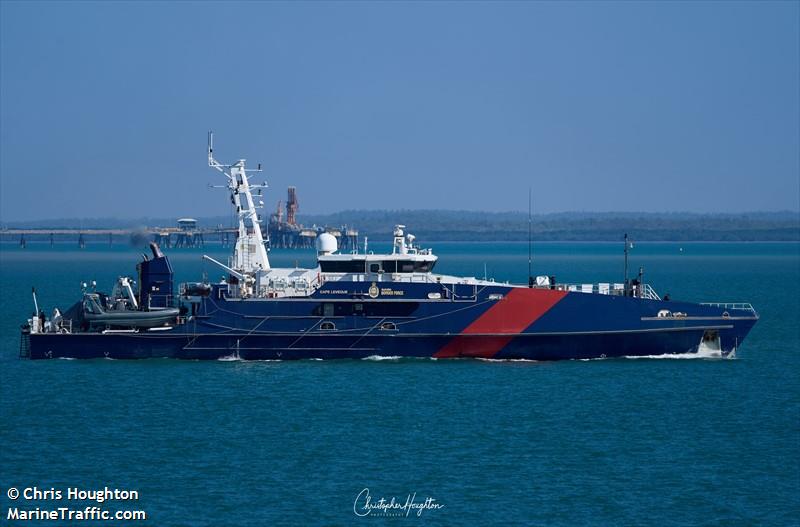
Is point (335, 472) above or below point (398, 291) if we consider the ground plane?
below

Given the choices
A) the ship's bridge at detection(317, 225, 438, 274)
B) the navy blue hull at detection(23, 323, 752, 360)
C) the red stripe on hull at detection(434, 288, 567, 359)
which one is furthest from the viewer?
the ship's bridge at detection(317, 225, 438, 274)

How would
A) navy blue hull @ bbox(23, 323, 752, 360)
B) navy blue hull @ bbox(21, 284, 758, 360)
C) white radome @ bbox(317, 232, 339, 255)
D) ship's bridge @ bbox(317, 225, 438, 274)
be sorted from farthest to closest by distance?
white radome @ bbox(317, 232, 339, 255) < ship's bridge @ bbox(317, 225, 438, 274) < navy blue hull @ bbox(23, 323, 752, 360) < navy blue hull @ bbox(21, 284, 758, 360)

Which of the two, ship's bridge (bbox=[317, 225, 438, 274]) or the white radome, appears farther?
the white radome

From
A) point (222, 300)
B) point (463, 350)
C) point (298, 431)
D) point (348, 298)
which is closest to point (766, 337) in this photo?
point (463, 350)

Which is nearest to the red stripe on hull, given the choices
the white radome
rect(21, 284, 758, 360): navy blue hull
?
rect(21, 284, 758, 360): navy blue hull

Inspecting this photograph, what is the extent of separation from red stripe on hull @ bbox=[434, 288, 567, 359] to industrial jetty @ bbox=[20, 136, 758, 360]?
4 centimetres

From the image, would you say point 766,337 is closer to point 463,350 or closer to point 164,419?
point 463,350

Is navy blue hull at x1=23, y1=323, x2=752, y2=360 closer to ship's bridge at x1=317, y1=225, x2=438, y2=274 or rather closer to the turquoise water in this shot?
the turquoise water

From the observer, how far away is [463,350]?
45.8m

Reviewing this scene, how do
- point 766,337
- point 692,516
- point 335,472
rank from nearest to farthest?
1. point 692,516
2. point 335,472
3. point 766,337

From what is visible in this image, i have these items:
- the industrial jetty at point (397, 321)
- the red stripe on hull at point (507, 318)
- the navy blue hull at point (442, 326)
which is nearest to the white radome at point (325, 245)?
the industrial jetty at point (397, 321)

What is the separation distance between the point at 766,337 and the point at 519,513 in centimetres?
3280

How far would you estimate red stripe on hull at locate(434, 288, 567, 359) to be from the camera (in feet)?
148

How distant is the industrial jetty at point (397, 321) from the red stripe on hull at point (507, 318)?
0.12 feet
